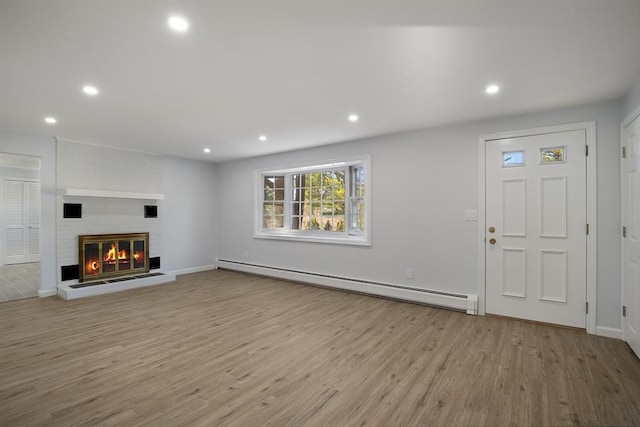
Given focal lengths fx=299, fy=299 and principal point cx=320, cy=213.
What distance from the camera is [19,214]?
755 centimetres

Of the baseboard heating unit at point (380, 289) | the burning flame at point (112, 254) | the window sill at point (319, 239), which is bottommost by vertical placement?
the baseboard heating unit at point (380, 289)

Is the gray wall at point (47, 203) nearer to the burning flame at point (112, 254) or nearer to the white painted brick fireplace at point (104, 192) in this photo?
the white painted brick fireplace at point (104, 192)

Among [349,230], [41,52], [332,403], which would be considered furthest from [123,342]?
[349,230]

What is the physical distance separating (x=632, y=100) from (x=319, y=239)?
4.08 m

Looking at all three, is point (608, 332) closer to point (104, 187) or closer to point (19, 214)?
point (104, 187)

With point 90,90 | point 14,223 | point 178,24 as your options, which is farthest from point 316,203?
point 14,223

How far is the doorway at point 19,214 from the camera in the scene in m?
7.27

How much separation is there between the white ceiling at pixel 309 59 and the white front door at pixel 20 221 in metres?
5.24

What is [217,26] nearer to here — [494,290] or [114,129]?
[114,129]

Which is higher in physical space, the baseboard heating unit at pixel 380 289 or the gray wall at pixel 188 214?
the gray wall at pixel 188 214

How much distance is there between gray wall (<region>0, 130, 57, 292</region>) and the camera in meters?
4.56

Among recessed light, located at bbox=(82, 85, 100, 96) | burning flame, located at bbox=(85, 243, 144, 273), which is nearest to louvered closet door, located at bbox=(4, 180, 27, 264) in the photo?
burning flame, located at bbox=(85, 243, 144, 273)

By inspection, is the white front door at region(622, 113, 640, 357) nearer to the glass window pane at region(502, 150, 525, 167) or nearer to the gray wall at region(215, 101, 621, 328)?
the gray wall at region(215, 101, 621, 328)

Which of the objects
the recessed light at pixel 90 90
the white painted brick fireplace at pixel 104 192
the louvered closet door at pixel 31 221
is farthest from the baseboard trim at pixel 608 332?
the louvered closet door at pixel 31 221
